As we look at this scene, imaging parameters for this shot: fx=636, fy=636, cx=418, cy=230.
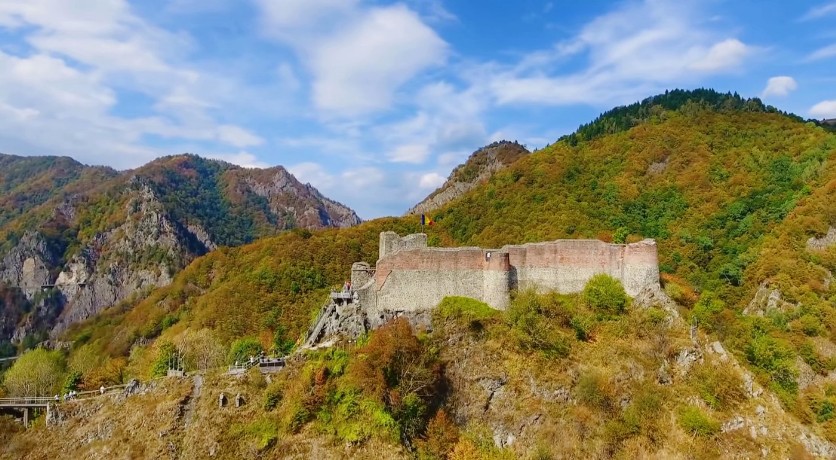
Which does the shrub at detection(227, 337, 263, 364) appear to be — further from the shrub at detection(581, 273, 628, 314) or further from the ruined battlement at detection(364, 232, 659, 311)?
the shrub at detection(581, 273, 628, 314)

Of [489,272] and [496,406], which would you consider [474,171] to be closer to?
[489,272]

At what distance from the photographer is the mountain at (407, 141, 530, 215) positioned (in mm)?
113875

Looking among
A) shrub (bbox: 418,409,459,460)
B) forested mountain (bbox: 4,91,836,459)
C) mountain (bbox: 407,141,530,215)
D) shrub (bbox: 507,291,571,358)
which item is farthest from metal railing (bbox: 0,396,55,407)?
mountain (bbox: 407,141,530,215)

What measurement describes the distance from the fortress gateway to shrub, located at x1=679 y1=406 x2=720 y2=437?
7197mm

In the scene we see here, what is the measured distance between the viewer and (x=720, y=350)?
36156mm

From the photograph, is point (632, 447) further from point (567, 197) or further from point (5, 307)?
point (5, 307)

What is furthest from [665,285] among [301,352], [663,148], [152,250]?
[152,250]

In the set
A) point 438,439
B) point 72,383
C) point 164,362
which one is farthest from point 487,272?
point 72,383

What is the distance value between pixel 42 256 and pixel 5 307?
52.4ft

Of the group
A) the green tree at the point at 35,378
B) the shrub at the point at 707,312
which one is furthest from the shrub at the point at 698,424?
the green tree at the point at 35,378

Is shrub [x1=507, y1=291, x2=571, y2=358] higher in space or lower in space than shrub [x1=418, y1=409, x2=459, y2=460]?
higher

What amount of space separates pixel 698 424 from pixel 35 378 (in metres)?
49.2

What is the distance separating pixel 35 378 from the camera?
51.5 meters

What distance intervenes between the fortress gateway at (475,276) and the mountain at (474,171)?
7165 centimetres
